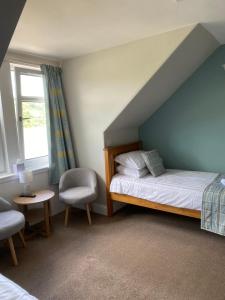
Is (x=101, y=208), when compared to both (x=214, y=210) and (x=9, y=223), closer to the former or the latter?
(x=9, y=223)

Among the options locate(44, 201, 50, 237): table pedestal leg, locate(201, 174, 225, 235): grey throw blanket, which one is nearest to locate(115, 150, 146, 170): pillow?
locate(201, 174, 225, 235): grey throw blanket

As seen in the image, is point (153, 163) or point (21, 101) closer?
point (21, 101)

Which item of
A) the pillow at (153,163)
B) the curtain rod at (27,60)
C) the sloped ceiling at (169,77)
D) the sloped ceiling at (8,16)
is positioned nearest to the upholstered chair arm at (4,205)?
the sloped ceiling at (169,77)

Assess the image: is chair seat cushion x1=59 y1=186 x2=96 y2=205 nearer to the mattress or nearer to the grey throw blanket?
the mattress

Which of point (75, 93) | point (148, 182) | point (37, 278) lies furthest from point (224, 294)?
point (75, 93)

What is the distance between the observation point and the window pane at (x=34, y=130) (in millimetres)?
3168

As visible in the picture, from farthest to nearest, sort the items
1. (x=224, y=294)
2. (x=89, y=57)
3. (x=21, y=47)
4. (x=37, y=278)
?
(x=89, y=57)
(x=21, y=47)
(x=37, y=278)
(x=224, y=294)

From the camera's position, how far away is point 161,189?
275 centimetres

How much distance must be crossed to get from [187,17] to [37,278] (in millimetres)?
2712

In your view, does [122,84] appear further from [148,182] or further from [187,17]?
[148,182]

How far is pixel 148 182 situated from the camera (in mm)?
2914

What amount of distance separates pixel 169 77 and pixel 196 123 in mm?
817

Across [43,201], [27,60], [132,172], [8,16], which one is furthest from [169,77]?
[8,16]

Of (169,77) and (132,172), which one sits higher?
(169,77)
